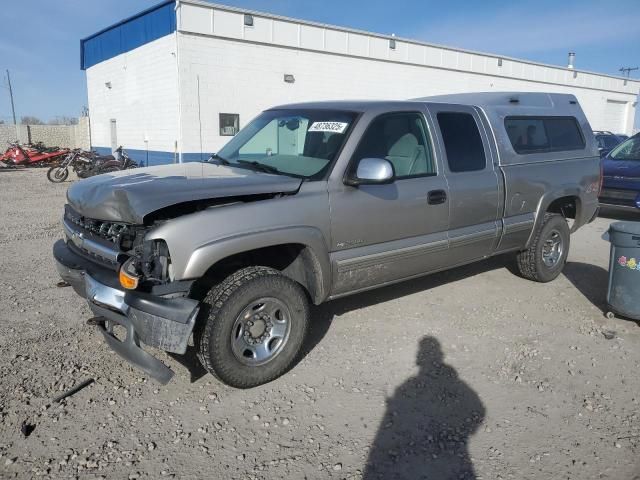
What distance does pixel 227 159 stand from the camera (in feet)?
15.3

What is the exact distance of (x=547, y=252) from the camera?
19.8ft

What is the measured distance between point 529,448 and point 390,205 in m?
1.97

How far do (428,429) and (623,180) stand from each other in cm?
867

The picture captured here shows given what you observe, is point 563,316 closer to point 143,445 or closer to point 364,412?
point 364,412

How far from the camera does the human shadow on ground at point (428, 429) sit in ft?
9.30

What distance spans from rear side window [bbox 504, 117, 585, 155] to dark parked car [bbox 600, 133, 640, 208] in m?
4.43

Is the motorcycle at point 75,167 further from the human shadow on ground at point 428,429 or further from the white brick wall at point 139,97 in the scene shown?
the human shadow on ground at point 428,429

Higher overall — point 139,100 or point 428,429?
point 139,100

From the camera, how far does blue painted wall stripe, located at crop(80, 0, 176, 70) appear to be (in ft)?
51.2

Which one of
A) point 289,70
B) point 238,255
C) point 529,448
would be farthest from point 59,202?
point 529,448

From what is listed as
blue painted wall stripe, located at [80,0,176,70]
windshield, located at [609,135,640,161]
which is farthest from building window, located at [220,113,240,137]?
windshield, located at [609,135,640,161]

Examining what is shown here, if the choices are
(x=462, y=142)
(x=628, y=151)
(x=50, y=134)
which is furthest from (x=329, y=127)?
(x=50, y=134)

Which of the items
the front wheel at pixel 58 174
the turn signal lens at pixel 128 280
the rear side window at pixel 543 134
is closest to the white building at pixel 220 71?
the front wheel at pixel 58 174

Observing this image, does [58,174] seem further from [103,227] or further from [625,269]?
[625,269]
